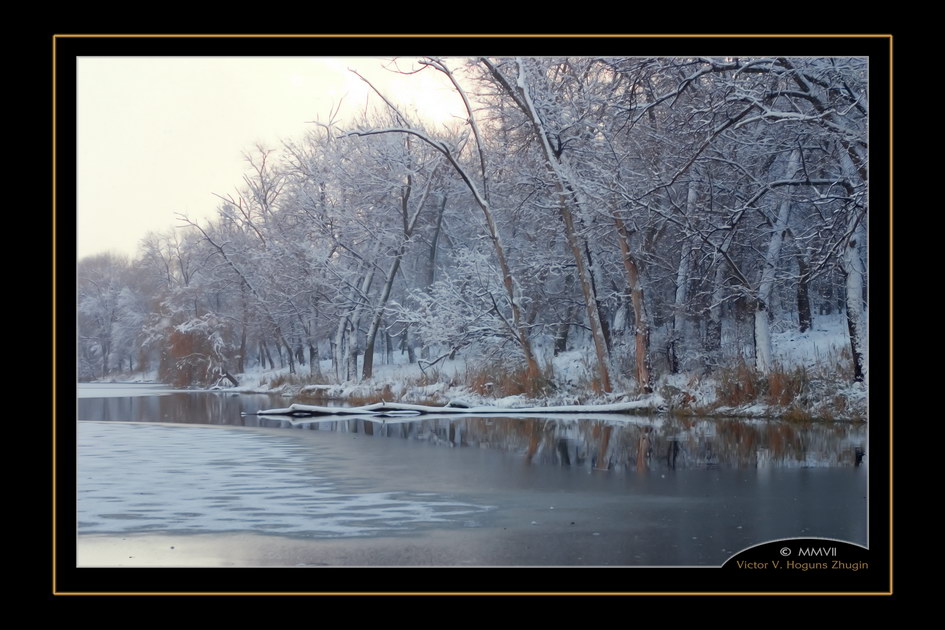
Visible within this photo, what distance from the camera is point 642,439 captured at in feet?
31.5

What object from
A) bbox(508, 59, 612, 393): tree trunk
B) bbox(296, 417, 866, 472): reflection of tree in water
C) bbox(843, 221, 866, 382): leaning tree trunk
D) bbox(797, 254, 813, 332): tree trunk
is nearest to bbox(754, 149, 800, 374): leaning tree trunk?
bbox(797, 254, 813, 332): tree trunk

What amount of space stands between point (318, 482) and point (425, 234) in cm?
1083

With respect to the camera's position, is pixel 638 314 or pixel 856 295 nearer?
pixel 856 295

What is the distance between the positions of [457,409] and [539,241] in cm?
401

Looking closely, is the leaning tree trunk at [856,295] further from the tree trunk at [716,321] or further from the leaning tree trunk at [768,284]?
the tree trunk at [716,321]

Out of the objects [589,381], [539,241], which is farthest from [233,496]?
[539,241]

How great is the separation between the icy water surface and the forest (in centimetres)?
110

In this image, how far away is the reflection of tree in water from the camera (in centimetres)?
783

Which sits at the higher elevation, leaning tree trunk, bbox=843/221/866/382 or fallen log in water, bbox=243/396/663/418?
leaning tree trunk, bbox=843/221/866/382

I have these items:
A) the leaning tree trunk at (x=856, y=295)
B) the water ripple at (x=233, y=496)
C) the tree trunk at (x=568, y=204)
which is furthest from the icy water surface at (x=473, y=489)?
the tree trunk at (x=568, y=204)

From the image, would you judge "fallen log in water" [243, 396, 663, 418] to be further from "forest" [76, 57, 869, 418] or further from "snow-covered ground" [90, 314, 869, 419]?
"forest" [76, 57, 869, 418]

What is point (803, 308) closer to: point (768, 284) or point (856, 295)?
point (768, 284)

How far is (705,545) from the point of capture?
5035 millimetres

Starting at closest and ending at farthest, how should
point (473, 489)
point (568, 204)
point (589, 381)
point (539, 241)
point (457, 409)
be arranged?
point (473, 489), point (457, 409), point (589, 381), point (568, 204), point (539, 241)
